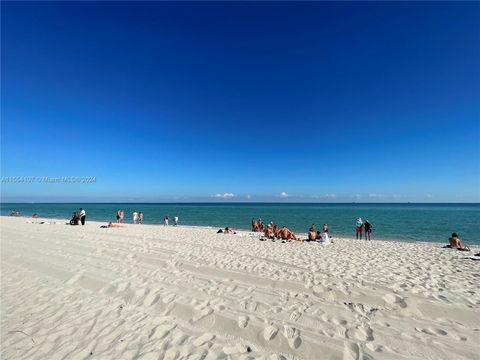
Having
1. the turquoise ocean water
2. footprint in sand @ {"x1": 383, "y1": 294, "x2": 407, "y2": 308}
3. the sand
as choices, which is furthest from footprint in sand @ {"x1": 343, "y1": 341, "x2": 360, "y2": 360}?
the turquoise ocean water

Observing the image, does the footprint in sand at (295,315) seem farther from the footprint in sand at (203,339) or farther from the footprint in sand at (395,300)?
the footprint in sand at (395,300)

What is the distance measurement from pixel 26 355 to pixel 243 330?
3.43 m

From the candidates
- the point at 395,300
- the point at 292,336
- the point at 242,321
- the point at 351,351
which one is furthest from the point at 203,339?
the point at 395,300

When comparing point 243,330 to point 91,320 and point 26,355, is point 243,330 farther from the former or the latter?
point 26,355

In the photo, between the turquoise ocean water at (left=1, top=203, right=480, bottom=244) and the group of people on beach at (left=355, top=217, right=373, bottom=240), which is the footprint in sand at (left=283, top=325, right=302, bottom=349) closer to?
the group of people on beach at (left=355, top=217, right=373, bottom=240)

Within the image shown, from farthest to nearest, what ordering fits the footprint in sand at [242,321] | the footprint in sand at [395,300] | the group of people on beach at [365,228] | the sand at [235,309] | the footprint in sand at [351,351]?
1. the group of people on beach at [365,228]
2. the footprint in sand at [395,300]
3. the footprint in sand at [242,321]
4. the sand at [235,309]
5. the footprint in sand at [351,351]

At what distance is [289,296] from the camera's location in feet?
18.2

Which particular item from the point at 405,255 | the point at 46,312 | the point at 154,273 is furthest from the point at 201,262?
the point at 405,255

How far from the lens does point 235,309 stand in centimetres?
486

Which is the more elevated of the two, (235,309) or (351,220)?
(235,309)

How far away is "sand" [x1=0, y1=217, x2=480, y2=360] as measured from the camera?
3.71 m

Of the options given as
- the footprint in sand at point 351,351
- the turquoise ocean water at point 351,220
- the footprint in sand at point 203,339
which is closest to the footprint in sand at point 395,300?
the footprint in sand at point 351,351

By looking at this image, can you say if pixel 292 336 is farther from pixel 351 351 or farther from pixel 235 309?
pixel 235 309

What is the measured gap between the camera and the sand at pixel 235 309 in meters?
3.71
